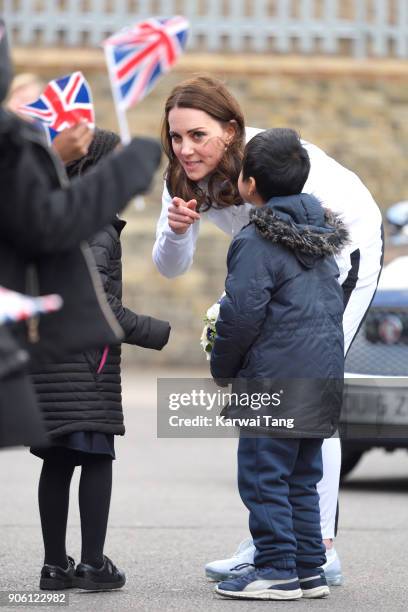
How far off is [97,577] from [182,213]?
1.24 m

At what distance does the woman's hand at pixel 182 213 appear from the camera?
511 cm

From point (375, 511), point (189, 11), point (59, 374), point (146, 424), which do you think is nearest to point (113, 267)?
point (59, 374)

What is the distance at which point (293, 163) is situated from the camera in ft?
16.6

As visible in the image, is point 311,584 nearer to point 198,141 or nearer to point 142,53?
point 198,141

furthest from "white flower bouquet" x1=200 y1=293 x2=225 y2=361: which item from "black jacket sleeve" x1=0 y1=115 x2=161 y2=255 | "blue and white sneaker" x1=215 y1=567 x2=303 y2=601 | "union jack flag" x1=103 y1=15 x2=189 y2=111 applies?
"union jack flag" x1=103 y1=15 x2=189 y2=111

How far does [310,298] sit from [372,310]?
330cm

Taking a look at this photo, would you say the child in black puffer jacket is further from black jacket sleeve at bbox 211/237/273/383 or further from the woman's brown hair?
black jacket sleeve at bbox 211/237/273/383

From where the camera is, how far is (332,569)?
5.48m

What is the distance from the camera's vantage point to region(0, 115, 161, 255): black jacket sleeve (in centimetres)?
343

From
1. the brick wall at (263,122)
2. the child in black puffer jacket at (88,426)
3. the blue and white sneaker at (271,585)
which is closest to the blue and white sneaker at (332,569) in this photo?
the blue and white sneaker at (271,585)

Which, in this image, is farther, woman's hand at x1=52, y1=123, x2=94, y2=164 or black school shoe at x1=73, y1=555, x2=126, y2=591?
black school shoe at x1=73, y1=555, x2=126, y2=591

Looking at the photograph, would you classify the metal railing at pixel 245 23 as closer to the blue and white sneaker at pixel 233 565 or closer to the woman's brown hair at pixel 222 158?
the woman's brown hair at pixel 222 158

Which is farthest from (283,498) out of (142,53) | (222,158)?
(142,53)
